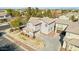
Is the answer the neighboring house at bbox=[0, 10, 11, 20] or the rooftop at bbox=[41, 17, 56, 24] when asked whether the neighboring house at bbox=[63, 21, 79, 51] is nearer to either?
the rooftop at bbox=[41, 17, 56, 24]

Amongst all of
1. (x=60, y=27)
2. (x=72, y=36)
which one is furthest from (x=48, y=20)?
(x=72, y=36)

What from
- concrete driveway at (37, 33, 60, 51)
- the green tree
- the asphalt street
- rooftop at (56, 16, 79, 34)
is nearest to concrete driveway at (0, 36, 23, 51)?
the asphalt street

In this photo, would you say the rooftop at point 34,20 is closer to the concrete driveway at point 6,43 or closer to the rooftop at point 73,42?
the concrete driveway at point 6,43

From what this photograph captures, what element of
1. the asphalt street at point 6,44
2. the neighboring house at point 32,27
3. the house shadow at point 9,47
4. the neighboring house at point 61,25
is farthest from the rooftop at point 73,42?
the house shadow at point 9,47

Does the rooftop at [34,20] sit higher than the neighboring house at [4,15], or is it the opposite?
the neighboring house at [4,15]
